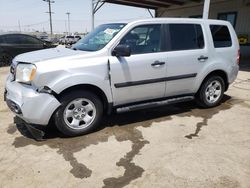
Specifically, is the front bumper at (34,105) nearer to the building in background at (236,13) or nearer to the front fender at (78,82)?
the front fender at (78,82)

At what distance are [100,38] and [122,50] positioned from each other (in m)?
0.72

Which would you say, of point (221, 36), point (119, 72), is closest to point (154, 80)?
point (119, 72)

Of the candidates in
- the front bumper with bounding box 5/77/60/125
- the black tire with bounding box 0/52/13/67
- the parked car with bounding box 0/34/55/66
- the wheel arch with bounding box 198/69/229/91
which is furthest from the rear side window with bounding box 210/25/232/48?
the black tire with bounding box 0/52/13/67

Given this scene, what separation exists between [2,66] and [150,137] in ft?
33.0

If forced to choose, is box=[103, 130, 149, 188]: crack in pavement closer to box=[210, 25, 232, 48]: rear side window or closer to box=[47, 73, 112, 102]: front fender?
box=[47, 73, 112, 102]: front fender

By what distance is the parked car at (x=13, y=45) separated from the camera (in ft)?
37.7

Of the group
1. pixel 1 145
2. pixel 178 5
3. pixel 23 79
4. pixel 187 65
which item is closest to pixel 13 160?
pixel 1 145

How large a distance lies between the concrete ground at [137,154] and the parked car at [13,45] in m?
7.84

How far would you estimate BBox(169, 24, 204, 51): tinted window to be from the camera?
448cm

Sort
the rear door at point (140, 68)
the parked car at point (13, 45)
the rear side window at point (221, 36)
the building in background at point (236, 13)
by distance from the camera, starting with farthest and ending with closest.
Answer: the building in background at point (236, 13) < the parked car at point (13, 45) < the rear side window at point (221, 36) < the rear door at point (140, 68)

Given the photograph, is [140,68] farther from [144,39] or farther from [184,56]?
[184,56]

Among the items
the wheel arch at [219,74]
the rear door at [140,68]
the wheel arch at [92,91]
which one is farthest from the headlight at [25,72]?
the wheel arch at [219,74]

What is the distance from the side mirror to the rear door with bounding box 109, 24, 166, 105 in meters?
0.10

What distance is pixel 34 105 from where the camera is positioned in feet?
11.3
